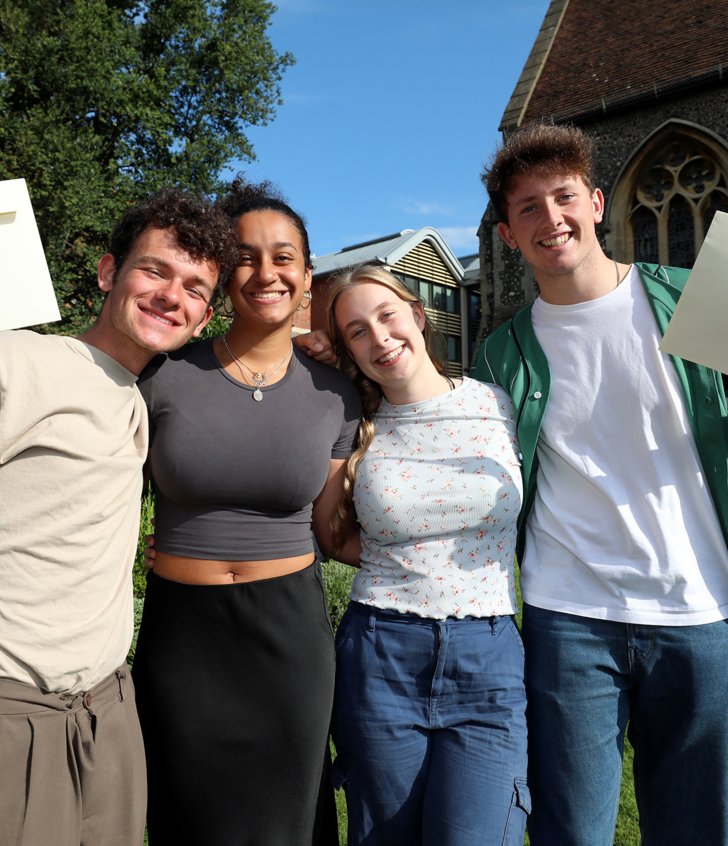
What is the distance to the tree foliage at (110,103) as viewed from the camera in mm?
14164

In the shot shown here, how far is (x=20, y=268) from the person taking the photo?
2105 millimetres

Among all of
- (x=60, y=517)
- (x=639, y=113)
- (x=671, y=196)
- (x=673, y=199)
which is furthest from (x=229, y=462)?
(x=639, y=113)

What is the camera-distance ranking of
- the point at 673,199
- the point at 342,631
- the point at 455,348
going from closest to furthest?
the point at 342,631 < the point at 673,199 < the point at 455,348

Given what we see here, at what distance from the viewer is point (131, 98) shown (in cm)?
1622

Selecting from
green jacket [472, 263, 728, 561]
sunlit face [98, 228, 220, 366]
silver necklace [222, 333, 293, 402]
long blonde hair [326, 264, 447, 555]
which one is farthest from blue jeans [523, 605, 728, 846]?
sunlit face [98, 228, 220, 366]

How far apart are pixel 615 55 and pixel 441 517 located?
1611cm

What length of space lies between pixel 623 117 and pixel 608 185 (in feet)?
4.41

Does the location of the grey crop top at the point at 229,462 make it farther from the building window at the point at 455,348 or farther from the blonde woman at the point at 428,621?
the building window at the point at 455,348

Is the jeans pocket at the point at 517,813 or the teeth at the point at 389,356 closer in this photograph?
the jeans pocket at the point at 517,813

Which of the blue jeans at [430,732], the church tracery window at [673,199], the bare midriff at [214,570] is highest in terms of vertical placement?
the church tracery window at [673,199]

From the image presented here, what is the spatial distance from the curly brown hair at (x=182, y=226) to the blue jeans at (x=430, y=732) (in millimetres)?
1279

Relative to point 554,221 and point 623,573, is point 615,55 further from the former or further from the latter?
point 623,573

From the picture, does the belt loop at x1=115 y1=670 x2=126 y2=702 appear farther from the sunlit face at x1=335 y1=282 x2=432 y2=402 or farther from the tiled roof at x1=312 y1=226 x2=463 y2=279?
the tiled roof at x1=312 y1=226 x2=463 y2=279

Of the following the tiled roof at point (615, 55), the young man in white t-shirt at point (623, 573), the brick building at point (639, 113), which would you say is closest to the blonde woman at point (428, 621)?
the young man in white t-shirt at point (623, 573)
